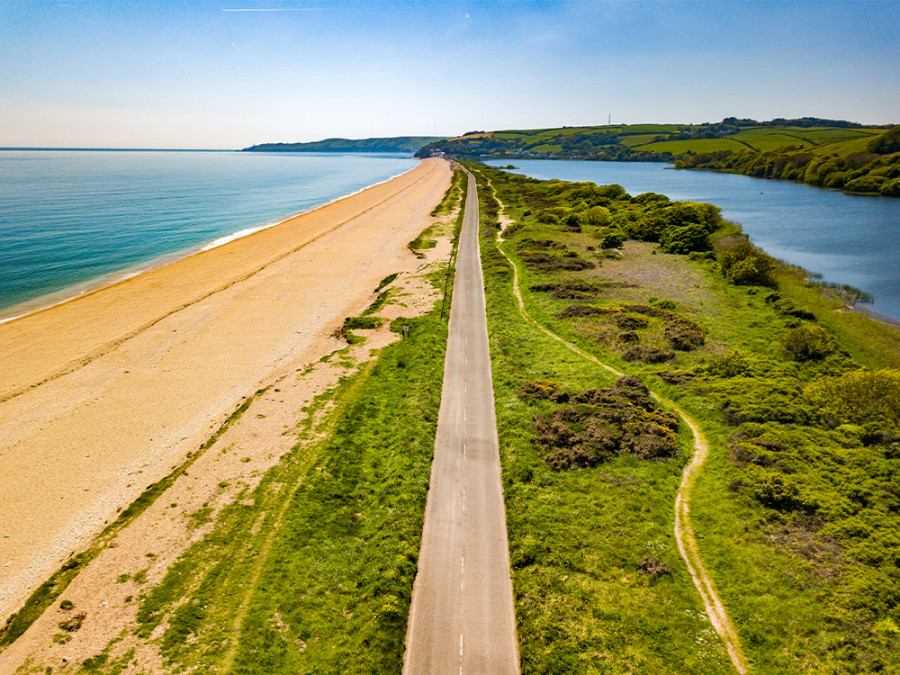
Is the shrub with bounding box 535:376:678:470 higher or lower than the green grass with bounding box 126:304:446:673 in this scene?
higher

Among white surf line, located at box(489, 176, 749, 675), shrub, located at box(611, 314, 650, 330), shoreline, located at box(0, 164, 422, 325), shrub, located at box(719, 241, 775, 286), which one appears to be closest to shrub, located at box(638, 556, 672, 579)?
white surf line, located at box(489, 176, 749, 675)

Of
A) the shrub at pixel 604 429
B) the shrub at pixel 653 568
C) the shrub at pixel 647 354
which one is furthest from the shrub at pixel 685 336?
the shrub at pixel 653 568

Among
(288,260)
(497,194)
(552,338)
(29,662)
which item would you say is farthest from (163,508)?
(497,194)

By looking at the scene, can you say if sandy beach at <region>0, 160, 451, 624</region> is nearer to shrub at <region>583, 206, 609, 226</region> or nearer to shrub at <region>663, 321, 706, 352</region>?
shrub at <region>663, 321, 706, 352</region>

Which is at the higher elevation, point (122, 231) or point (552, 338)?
point (122, 231)

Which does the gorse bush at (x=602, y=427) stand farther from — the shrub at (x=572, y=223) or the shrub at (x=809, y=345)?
the shrub at (x=572, y=223)

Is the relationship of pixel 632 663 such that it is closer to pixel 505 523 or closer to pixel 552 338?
pixel 505 523
